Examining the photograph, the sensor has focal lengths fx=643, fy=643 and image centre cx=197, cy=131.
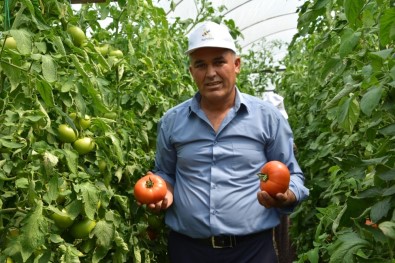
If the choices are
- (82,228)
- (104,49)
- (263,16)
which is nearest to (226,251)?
(82,228)

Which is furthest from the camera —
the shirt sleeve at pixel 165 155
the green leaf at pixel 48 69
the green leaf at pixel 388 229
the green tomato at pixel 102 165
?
the shirt sleeve at pixel 165 155

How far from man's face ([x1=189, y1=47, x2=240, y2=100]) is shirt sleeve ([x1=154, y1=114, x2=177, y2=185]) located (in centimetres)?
23

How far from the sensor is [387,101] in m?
1.24

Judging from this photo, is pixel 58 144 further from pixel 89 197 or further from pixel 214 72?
pixel 214 72

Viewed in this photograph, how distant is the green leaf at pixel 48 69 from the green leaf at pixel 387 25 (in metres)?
0.70

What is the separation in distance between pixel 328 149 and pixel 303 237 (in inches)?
38.2

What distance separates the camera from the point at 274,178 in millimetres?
2006

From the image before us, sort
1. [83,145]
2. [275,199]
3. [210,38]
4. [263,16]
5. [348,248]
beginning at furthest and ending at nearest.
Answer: [263,16] < [210,38] < [275,199] < [83,145] < [348,248]

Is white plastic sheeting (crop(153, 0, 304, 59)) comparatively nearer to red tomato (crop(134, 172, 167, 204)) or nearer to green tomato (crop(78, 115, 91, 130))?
red tomato (crop(134, 172, 167, 204))

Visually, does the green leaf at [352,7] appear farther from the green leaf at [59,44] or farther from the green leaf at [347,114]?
the green leaf at [59,44]

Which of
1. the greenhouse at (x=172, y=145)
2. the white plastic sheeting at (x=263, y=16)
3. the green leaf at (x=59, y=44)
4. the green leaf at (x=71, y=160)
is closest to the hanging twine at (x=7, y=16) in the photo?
the greenhouse at (x=172, y=145)

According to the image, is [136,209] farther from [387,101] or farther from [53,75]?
[387,101]

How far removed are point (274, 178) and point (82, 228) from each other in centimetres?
62

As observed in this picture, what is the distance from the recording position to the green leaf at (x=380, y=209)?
1.11 m
